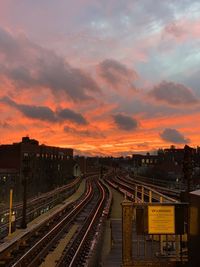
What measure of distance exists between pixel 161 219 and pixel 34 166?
84.7m

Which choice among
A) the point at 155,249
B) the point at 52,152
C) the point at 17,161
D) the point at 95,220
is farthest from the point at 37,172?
the point at 155,249

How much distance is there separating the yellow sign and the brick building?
185 feet

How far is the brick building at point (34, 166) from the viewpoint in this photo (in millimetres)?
74562

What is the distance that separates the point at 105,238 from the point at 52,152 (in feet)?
292

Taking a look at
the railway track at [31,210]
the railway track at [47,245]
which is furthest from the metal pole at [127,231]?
the railway track at [31,210]

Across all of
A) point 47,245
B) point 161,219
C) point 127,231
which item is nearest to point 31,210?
point 47,245

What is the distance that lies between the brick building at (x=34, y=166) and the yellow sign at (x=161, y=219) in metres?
56.4

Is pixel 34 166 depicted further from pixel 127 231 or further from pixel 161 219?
pixel 161 219

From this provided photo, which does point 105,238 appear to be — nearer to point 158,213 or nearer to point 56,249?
point 56,249

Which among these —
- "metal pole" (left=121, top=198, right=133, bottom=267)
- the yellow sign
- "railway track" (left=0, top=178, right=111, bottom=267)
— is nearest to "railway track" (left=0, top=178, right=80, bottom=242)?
"railway track" (left=0, top=178, right=111, bottom=267)

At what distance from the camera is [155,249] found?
11.8 meters

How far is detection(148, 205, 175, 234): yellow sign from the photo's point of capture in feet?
27.4

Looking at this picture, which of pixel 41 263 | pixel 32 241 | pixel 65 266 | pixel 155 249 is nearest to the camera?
pixel 155 249

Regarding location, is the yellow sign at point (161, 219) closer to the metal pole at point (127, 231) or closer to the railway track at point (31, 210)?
the metal pole at point (127, 231)
